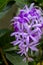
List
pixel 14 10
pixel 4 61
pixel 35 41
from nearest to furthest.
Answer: pixel 35 41
pixel 4 61
pixel 14 10

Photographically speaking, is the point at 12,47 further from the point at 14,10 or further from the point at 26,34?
the point at 14,10

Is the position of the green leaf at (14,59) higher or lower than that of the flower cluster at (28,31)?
lower

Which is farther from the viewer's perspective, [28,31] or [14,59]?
[14,59]

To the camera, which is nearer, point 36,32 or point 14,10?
point 36,32

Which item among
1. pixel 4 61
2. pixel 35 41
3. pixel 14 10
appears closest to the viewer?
pixel 35 41

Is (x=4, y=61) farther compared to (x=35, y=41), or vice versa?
(x=4, y=61)

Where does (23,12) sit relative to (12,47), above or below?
above

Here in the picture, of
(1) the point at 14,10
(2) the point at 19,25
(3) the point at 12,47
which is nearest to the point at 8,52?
(3) the point at 12,47

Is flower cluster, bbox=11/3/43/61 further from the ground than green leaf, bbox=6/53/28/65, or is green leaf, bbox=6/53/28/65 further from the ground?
flower cluster, bbox=11/3/43/61

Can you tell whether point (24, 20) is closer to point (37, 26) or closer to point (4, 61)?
point (37, 26)
